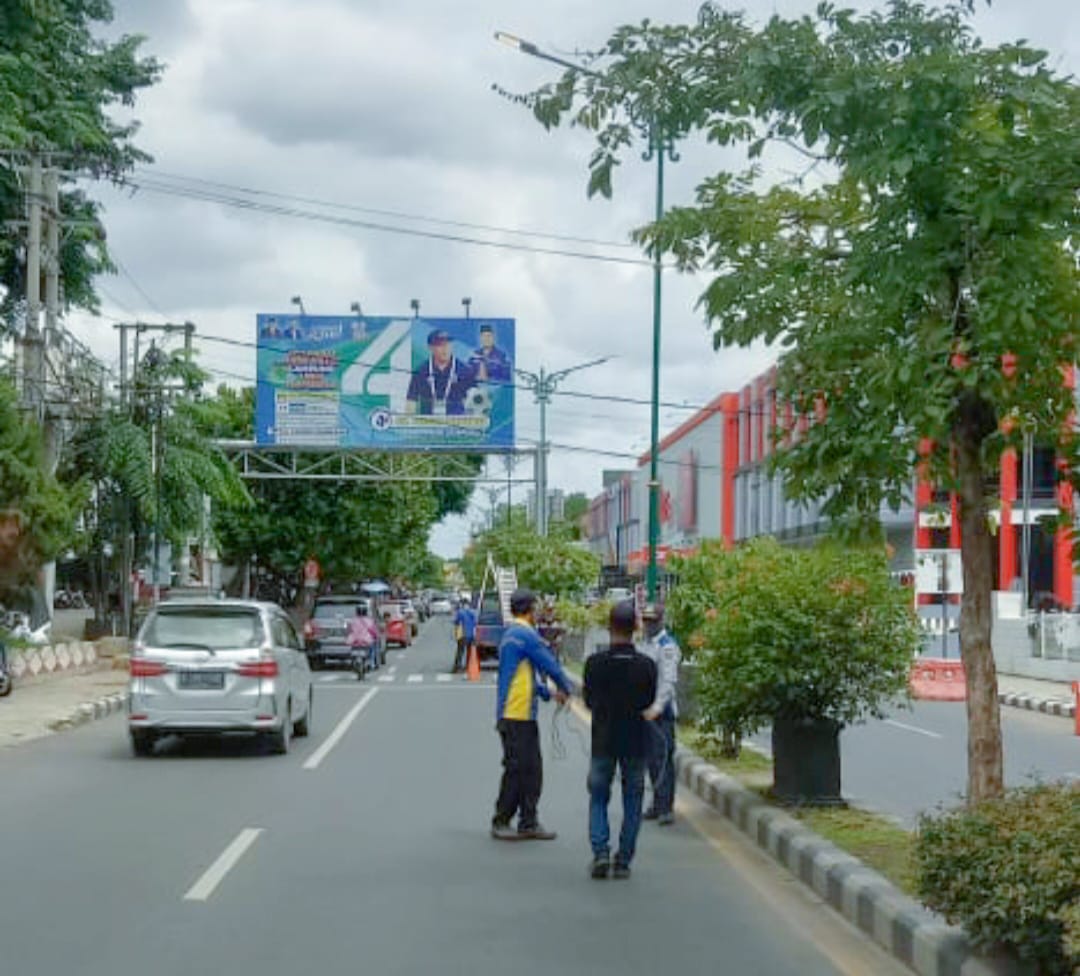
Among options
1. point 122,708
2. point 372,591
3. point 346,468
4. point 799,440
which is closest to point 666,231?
point 799,440

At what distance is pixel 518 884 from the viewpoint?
966cm

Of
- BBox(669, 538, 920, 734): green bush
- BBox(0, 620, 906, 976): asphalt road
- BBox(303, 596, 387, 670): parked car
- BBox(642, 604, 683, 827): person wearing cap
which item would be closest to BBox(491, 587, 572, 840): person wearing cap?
BBox(0, 620, 906, 976): asphalt road

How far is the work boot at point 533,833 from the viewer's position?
1142 centimetres

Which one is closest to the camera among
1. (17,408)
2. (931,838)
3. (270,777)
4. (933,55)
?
(931,838)

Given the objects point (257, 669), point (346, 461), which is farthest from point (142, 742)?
point (346, 461)

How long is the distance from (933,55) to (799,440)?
2689mm

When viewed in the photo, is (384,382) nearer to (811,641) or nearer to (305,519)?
(305,519)

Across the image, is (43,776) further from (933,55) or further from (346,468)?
(346,468)

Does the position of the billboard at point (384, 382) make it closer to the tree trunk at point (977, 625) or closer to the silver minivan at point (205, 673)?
the silver minivan at point (205, 673)

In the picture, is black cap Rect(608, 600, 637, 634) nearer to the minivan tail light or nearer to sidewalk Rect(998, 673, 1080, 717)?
the minivan tail light

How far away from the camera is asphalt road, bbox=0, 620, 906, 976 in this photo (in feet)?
25.1

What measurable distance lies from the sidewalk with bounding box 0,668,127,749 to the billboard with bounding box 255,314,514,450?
11430 mm

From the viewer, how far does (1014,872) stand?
618cm

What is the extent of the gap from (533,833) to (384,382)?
31.6m
